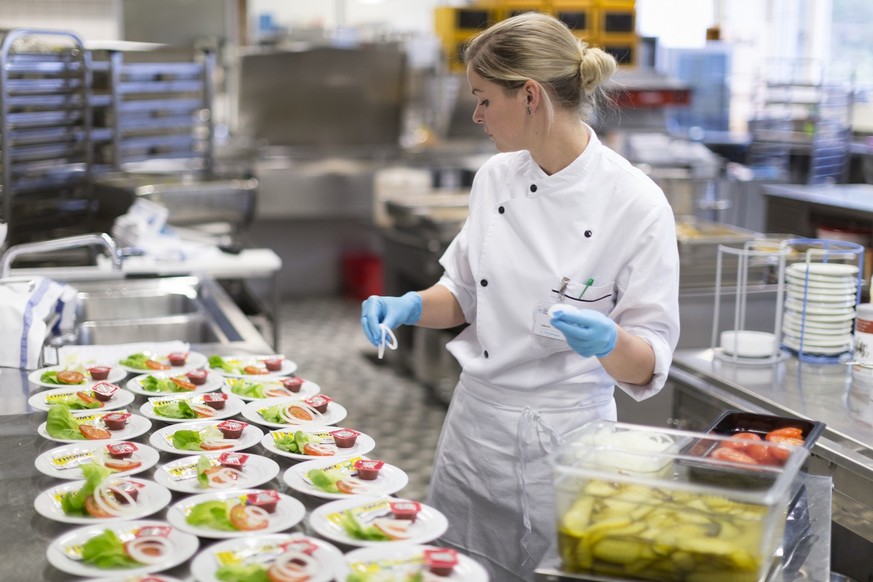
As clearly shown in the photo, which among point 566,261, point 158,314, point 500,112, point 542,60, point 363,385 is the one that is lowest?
point 363,385

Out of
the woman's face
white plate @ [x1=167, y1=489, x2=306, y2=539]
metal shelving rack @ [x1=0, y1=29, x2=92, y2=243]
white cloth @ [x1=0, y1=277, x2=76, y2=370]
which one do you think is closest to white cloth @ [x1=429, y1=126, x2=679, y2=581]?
the woman's face

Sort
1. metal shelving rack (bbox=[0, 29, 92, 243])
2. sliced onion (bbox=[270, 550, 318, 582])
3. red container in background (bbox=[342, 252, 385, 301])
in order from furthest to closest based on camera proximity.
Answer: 1. red container in background (bbox=[342, 252, 385, 301])
2. metal shelving rack (bbox=[0, 29, 92, 243])
3. sliced onion (bbox=[270, 550, 318, 582])

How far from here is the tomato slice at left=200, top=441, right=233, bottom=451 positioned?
185 cm

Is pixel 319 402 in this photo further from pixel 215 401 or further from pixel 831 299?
pixel 831 299

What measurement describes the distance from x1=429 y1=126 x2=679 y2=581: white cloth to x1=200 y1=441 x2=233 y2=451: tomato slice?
0.57 meters

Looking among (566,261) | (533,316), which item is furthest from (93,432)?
(566,261)

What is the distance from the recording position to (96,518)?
5.04ft

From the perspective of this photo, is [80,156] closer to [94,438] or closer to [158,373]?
[158,373]

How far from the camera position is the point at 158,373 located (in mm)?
2324

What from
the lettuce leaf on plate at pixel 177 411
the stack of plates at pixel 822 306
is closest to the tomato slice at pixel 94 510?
the lettuce leaf on plate at pixel 177 411

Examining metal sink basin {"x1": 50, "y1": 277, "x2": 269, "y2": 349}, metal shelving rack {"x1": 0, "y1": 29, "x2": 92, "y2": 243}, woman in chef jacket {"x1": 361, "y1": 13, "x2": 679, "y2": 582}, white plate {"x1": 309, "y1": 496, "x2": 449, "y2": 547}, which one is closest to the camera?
white plate {"x1": 309, "y1": 496, "x2": 449, "y2": 547}

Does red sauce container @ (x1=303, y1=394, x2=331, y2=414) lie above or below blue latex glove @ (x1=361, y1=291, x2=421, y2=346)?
below

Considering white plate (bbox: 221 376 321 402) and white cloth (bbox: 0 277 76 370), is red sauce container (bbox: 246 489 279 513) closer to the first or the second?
white plate (bbox: 221 376 321 402)

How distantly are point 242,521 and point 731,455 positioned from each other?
2.43 feet
